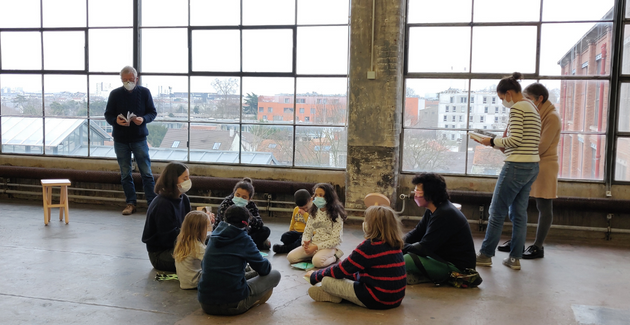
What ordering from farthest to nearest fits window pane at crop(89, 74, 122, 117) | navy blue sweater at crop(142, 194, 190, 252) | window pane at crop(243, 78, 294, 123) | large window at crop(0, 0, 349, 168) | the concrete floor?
window pane at crop(89, 74, 122, 117), window pane at crop(243, 78, 294, 123), large window at crop(0, 0, 349, 168), navy blue sweater at crop(142, 194, 190, 252), the concrete floor

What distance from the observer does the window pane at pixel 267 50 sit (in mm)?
7355

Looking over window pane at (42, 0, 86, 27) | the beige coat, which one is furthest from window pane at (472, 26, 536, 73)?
window pane at (42, 0, 86, 27)

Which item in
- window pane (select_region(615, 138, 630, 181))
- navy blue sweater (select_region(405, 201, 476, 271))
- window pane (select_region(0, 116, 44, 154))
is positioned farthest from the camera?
window pane (select_region(0, 116, 44, 154))

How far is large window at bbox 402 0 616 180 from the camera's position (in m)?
6.43

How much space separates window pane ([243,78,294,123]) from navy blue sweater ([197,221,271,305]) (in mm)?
3804

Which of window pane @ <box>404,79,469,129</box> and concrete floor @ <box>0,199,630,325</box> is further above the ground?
window pane @ <box>404,79,469,129</box>

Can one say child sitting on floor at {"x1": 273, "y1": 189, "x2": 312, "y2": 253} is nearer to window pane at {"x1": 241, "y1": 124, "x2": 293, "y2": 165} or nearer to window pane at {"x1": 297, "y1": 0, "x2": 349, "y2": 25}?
window pane at {"x1": 241, "y1": 124, "x2": 293, "y2": 165}

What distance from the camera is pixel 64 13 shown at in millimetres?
8094

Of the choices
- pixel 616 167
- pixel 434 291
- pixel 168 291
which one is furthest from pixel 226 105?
pixel 616 167

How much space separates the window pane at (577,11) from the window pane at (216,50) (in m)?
3.88

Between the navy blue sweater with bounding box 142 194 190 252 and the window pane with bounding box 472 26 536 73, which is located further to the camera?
the window pane with bounding box 472 26 536 73

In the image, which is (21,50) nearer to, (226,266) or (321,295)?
(226,266)

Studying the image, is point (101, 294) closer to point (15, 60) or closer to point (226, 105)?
point (226, 105)

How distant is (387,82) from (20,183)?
560 cm
